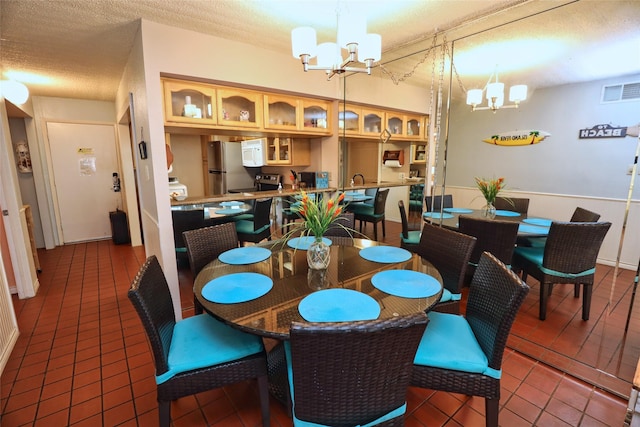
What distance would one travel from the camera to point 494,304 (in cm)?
133

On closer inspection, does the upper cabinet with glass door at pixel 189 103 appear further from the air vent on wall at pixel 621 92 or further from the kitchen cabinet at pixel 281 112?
the air vent on wall at pixel 621 92

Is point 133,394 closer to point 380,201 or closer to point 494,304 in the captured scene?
point 494,304

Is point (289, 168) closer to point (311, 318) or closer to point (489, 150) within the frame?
point (489, 150)

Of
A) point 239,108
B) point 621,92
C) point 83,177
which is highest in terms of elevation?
point 239,108

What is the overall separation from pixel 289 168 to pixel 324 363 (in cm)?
402

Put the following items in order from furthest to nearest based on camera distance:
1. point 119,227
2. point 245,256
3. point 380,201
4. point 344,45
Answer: point 119,227, point 380,201, point 245,256, point 344,45

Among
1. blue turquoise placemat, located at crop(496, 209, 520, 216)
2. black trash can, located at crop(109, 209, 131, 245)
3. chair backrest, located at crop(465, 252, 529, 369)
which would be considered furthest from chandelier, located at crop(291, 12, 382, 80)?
black trash can, located at crop(109, 209, 131, 245)

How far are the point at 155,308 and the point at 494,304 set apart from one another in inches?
60.2

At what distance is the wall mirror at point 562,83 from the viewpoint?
190 cm

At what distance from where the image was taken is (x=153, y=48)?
2.30m

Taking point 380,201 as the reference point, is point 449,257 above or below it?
below

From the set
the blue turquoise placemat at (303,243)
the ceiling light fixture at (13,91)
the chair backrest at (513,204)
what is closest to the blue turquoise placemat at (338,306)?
the blue turquoise placemat at (303,243)

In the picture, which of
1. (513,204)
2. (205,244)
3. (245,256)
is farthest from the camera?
(513,204)

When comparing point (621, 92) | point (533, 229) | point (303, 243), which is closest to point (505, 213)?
point (533, 229)
